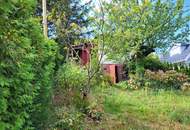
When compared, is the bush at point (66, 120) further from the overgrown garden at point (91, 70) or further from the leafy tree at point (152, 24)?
the leafy tree at point (152, 24)

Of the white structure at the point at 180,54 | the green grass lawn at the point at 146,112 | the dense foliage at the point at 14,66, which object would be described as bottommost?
the green grass lawn at the point at 146,112

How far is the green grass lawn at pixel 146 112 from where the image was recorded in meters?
9.16

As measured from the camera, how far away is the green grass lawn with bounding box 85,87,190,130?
9.16 m

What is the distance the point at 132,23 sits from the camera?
64.6ft

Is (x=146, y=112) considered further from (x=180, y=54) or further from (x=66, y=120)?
(x=180, y=54)

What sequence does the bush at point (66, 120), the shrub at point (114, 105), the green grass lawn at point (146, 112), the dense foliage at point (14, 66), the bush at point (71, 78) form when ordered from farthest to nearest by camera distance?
1. the shrub at point (114, 105)
2. the bush at point (71, 78)
3. the green grass lawn at point (146, 112)
4. the bush at point (66, 120)
5. the dense foliage at point (14, 66)

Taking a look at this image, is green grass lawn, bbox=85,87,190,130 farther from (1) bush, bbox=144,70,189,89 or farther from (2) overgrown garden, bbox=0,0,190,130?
(1) bush, bbox=144,70,189,89

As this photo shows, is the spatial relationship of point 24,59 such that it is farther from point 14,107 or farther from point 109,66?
point 109,66

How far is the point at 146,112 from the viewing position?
11.4 m

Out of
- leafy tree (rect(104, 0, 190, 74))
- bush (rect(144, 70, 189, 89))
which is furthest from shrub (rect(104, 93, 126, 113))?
leafy tree (rect(104, 0, 190, 74))

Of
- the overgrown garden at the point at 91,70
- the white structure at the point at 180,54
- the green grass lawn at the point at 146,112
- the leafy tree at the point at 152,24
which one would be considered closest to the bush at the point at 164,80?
the overgrown garden at the point at 91,70

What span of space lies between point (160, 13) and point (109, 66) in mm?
4110

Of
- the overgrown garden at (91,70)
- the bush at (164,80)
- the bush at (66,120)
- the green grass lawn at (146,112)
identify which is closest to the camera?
the overgrown garden at (91,70)

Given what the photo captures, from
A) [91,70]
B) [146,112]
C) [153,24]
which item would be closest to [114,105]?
[146,112]
